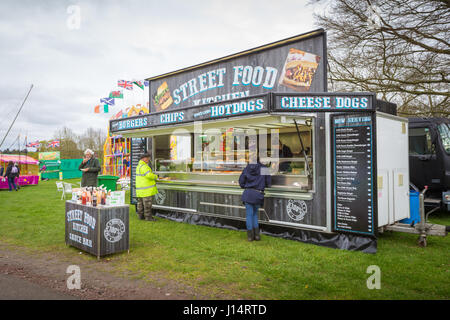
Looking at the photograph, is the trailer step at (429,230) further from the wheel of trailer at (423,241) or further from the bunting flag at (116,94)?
the bunting flag at (116,94)

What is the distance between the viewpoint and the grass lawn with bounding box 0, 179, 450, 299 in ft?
13.2

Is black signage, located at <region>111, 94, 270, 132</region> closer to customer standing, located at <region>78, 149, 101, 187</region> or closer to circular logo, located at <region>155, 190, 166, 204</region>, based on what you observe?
customer standing, located at <region>78, 149, 101, 187</region>

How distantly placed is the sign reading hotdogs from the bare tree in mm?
4192

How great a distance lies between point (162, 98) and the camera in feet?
33.3


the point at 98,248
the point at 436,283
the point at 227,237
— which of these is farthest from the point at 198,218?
the point at 436,283

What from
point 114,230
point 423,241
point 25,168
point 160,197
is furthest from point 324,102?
point 25,168

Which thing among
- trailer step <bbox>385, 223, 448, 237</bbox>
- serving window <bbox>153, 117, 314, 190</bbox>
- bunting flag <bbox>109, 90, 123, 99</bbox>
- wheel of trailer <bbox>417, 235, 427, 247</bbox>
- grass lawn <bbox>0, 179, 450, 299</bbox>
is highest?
bunting flag <bbox>109, 90, 123, 99</bbox>

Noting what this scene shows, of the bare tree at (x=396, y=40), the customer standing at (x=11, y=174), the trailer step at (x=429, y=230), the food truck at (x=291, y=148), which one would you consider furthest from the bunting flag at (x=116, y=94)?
the trailer step at (x=429, y=230)

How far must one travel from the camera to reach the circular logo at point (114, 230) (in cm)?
538

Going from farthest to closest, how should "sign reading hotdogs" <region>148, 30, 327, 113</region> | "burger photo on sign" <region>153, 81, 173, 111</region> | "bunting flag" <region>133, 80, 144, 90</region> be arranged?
"bunting flag" <region>133, 80, 144, 90</region>, "burger photo on sign" <region>153, 81, 173, 111</region>, "sign reading hotdogs" <region>148, 30, 327, 113</region>

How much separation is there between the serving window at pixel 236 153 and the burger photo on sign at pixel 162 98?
978 mm

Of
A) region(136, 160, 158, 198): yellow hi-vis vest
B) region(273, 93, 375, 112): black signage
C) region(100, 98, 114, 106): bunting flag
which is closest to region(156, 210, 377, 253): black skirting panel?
region(136, 160, 158, 198): yellow hi-vis vest

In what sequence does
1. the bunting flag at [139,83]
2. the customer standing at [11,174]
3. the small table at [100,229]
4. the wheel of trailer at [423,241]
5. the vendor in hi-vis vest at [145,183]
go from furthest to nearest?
the bunting flag at [139,83], the customer standing at [11,174], the vendor in hi-vis vest at [145,183], the wheel of trailer at [423,241], the small table at [100,229]
